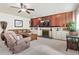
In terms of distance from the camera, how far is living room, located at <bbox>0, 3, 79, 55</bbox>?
2129 mm

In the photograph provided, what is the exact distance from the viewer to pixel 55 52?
7.16ft

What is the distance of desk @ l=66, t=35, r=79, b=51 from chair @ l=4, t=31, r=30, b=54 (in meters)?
0.86

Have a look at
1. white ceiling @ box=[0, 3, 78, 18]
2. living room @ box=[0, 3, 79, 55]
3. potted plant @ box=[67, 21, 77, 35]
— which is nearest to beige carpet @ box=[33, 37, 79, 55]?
living room @ box=[0, 3, 79, 55]

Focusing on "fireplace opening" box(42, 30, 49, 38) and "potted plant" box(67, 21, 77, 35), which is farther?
"fireplace opening" box(42, 30, 49, 38)

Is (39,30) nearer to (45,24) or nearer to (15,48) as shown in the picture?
(45,24)

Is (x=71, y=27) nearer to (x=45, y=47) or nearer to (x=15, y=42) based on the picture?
(x=45, y=47)

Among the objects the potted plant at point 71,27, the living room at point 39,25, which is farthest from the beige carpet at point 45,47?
the potted plant at point 71,27

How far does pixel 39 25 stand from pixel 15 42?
639 mm

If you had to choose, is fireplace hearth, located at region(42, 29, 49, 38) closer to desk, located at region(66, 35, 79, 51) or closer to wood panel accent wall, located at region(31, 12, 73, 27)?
wood panel accent wall, located at region(31, 12, 73, 27)

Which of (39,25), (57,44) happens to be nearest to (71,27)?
(57,44)

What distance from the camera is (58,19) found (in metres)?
2.19

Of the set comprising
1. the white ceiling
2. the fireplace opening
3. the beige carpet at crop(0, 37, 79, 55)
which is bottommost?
the beige carpet at crop(0, 37, 79, 55)
